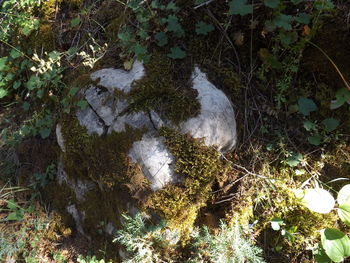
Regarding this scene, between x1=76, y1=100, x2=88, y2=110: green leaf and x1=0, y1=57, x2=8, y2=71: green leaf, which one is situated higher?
x1=0, y1=57, x2=8, y2=71: green leaf

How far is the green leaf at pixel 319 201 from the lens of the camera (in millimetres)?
2055

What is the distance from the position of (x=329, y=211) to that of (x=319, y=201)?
9 cm

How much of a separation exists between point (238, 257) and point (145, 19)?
7.20 ft

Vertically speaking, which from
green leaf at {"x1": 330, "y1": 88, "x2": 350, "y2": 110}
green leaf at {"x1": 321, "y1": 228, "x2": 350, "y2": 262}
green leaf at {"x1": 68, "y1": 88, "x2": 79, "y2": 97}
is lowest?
green leaf at {"x1": 321, "y1": 228, "x2": 350, "y2": 262}

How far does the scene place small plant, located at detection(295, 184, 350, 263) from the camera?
199 centimetres

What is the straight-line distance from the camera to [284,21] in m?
2.22

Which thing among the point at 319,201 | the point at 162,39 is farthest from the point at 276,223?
the point at 162,39

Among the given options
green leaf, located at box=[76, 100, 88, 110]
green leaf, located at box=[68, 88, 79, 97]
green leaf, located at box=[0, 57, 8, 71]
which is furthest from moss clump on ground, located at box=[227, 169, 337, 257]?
green leaf, located at box=[0, 57, 8, 71]

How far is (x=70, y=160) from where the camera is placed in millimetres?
2809

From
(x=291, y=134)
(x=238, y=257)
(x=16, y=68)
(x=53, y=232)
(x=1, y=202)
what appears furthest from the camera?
(x=16, y=68)

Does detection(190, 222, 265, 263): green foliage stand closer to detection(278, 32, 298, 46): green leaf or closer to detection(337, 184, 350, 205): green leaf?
detection(337, 184, 350, 205): green leaf

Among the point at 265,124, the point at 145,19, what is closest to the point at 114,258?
the point at 265,124

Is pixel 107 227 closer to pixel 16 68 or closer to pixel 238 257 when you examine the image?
pixel 238 257

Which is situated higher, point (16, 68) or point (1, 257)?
point (16, 68)
